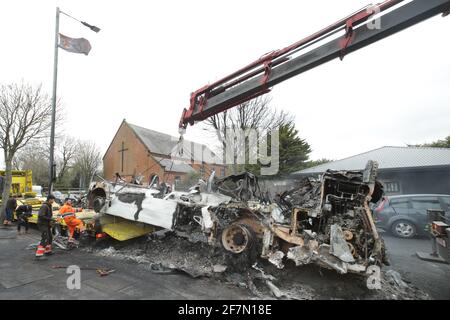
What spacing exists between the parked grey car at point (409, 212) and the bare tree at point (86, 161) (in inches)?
1431

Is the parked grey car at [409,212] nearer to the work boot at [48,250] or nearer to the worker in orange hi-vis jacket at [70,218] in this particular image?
the worker in orange hi-vis jacket at [70,218]

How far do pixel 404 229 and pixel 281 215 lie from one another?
6.52 m

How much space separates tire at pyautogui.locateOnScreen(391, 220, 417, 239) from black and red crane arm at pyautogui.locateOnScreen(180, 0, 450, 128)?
701 centimetres

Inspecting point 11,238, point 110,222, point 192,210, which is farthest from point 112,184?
point 11,238

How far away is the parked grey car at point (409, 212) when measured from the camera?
28.9 ft

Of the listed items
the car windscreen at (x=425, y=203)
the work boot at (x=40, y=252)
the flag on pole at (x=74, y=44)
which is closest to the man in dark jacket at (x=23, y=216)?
the work boot at (x=40, y=252)

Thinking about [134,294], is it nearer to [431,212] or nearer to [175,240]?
[175,240]

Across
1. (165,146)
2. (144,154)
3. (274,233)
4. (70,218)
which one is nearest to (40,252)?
(70,218)

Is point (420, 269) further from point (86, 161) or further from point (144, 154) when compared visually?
point (86, 161)

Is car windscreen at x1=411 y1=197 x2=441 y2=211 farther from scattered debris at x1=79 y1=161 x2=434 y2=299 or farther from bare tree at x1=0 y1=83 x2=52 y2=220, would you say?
bare tree at x1=0 y1=83 x2=52 y2=220

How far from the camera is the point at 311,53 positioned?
5312 mm

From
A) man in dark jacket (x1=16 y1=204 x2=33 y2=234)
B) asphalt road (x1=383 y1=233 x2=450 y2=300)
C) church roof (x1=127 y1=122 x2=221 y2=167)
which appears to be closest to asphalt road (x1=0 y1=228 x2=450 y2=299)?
asphalt road (x1=383 y1=233 x2=450 y2=300)

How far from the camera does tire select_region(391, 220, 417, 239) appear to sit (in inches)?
348

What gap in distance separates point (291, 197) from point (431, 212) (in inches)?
134
